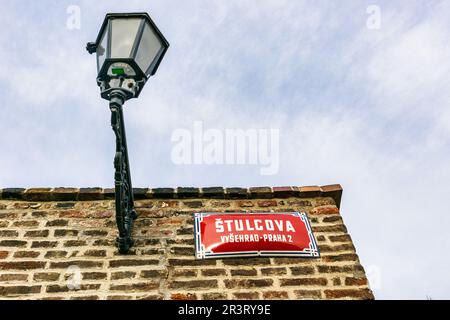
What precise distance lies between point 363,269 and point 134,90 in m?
1.94

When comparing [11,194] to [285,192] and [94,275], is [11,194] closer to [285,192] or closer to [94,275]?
[94,275]

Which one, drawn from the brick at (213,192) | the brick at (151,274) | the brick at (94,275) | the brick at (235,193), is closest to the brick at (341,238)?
the brick at (235,193)

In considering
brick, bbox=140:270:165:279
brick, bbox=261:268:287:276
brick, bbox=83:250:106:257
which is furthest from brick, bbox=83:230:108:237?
brick, bbox=261:268:287:276

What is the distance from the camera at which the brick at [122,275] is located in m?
3.02

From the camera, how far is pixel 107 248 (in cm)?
322

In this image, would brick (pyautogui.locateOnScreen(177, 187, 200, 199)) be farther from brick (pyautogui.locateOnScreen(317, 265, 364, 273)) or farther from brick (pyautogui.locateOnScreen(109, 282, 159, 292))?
brick (pyautogui.locateOnScreen(317, 265, 364, 273))

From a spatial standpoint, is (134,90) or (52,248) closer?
(134,90)

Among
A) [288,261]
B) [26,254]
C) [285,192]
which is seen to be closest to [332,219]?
[285,192]

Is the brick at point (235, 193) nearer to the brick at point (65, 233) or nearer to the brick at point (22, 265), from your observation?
the brick at point (65, 233)

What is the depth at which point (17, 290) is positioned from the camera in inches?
115
